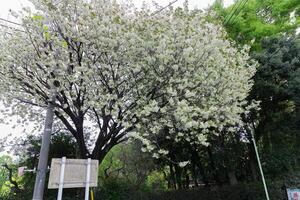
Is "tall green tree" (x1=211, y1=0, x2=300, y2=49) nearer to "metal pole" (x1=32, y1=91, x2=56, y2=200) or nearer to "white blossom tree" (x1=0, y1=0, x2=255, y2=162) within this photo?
"white blossom tree" (x1=0, y1=0, x2=255, y2=162)

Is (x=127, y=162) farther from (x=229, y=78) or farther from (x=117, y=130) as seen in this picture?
(x=229, y=78)

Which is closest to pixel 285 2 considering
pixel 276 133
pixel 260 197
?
pixel 276 133

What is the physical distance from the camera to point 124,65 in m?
6.08

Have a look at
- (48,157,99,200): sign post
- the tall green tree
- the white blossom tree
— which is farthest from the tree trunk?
(48,157,99,200): sign post

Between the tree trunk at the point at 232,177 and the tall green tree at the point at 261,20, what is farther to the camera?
the tall green tree at the point at 261,20

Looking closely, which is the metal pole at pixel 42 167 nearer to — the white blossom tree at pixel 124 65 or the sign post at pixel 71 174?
the white blossom tree at pixel 124 65

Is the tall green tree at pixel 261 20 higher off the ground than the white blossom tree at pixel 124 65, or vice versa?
the tall green tree at pixel 261 20

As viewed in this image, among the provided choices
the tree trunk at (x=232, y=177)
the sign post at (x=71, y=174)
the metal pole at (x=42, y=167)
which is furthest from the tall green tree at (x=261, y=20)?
the sign post at (x=71, y=174)

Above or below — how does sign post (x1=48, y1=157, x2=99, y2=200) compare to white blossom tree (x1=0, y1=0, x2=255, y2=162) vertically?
below

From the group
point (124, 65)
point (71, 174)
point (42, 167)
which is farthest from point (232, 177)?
point (71, 174)

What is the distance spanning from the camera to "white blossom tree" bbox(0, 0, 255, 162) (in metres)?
5.69

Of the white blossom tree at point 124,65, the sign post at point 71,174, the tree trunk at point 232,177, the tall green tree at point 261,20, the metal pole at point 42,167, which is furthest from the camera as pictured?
the tall green tree at point 261,20

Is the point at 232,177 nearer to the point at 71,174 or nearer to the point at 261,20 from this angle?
the point at 261,20

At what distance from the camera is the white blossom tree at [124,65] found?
18.7 feet
